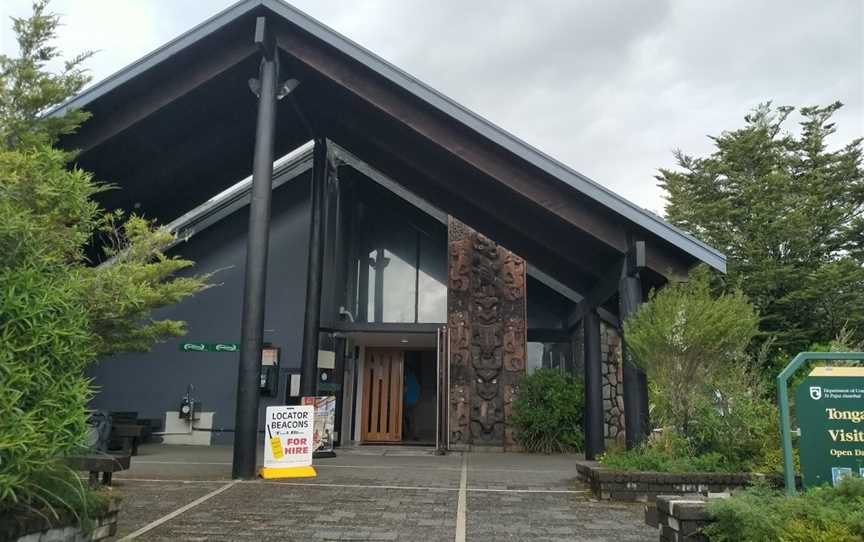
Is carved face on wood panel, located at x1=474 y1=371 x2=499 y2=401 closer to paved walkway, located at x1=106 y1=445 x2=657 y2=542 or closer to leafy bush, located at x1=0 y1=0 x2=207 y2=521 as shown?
paved walkway, located at x1=106 y1=445 x2=657 y2=542

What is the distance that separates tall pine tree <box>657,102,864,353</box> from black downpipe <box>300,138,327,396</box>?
12.3 m

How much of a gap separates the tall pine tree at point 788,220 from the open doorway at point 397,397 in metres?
9.28

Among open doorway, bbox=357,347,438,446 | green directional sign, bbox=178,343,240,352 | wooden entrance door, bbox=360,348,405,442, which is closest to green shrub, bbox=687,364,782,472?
open doorway, bbox=357,347,438,446

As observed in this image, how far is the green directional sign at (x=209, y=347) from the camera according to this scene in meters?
14.9

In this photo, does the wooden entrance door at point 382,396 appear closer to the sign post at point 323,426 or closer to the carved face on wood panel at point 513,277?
the carved face on wood panel at point 513,277

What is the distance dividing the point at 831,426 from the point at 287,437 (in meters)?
6.54

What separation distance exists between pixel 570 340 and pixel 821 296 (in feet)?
30.4

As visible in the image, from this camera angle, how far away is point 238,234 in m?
15.6

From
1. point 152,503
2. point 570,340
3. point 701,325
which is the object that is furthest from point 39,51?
point 570,340

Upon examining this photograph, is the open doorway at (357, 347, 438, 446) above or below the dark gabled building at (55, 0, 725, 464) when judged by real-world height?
below

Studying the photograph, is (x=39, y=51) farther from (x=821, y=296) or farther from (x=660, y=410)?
(x=821, y=296)

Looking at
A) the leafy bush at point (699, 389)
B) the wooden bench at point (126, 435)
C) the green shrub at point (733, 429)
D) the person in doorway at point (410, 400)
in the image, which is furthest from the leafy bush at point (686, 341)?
the person in doorway at point (410, 400)

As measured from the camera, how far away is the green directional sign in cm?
1494

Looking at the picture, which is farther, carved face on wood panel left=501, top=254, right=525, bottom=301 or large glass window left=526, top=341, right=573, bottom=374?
large glass window left=526, top=341, right=573, bottom=374
